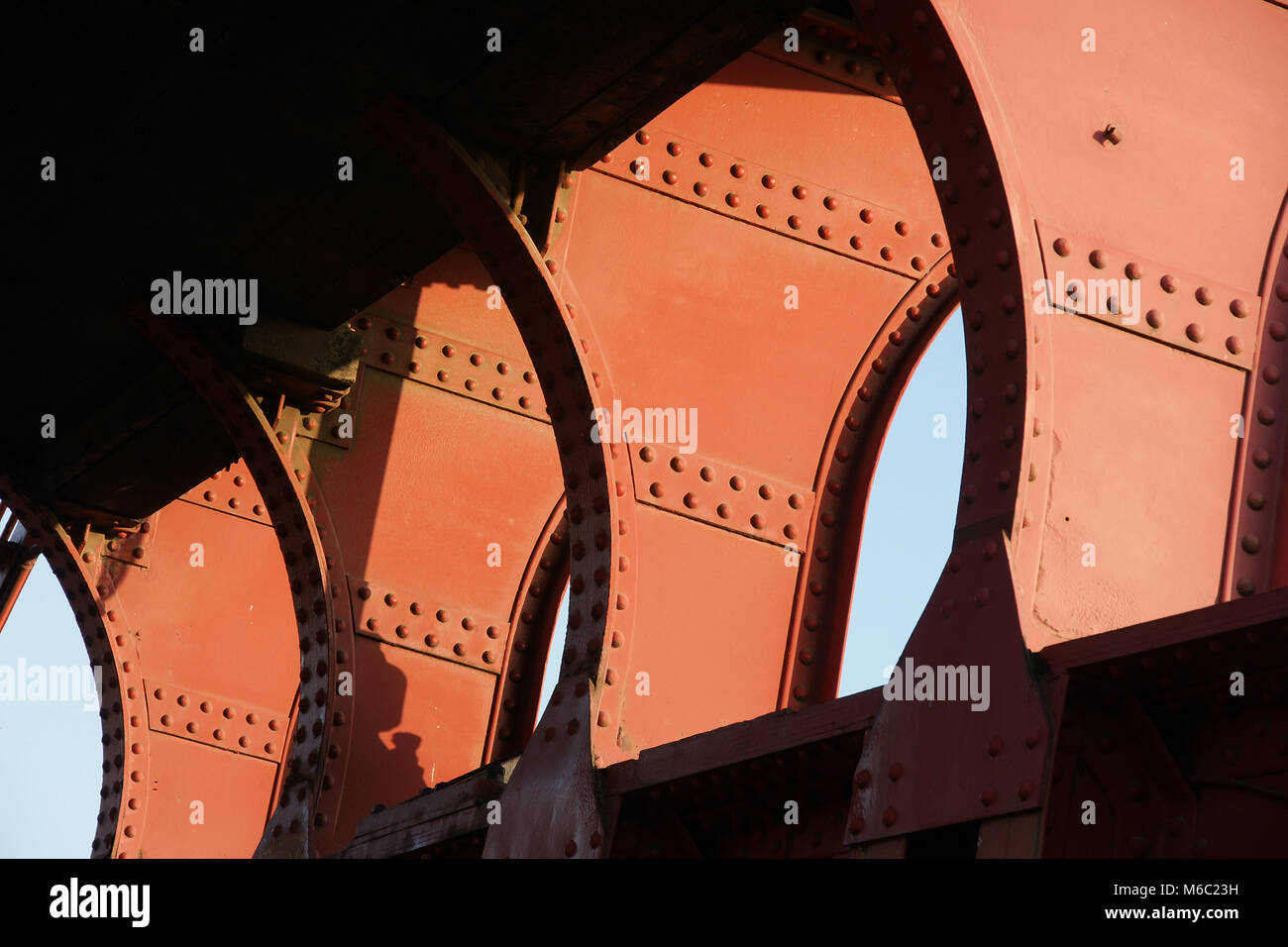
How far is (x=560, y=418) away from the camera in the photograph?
5.69m

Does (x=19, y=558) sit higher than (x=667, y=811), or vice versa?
(x=19, y=558)

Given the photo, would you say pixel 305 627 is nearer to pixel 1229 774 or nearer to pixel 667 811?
pixel 667 811

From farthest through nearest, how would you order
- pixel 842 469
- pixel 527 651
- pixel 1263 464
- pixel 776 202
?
pixel 527 651
pixel 776 202
pixel 842 469
pixel 1263 464

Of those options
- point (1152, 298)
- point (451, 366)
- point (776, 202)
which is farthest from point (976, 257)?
point (451, 366)

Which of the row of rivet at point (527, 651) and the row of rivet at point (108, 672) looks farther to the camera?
the row of rivet at point (108, 672)

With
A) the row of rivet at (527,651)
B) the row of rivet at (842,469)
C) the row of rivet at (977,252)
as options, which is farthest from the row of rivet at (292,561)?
the row of rivet at (977,252)

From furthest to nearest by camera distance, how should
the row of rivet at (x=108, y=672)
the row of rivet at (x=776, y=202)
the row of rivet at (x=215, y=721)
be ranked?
the row of rivet at (x=215, y=721) → the row of rivet at (x=108, y=672) → the row of rivet at (x=776, y=202)

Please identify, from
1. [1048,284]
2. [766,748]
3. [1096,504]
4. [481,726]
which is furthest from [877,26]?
[481,726]

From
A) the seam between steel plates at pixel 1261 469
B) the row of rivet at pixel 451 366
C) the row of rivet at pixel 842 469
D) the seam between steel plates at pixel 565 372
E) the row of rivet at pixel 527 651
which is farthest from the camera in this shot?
the row of rivet at pixel 451 366

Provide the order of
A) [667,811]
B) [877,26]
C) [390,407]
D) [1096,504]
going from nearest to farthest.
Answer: [1096,504] → [877,26] → [667,811] → [390,407]

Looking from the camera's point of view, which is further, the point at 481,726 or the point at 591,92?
the point at 481,726

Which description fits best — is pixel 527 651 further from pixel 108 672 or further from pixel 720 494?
pixel 108 672

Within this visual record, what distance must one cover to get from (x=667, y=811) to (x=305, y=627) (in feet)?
12.0

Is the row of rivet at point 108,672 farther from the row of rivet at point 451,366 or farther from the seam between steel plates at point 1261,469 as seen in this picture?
the seam between steel plates at point 1261,469
